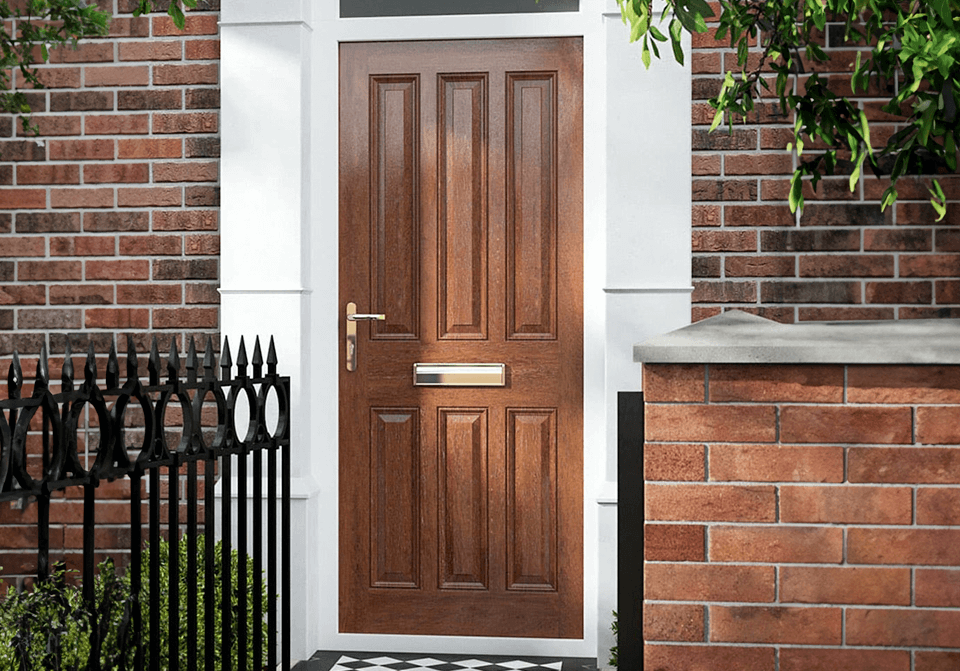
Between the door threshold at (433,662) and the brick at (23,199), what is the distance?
1.99 meters

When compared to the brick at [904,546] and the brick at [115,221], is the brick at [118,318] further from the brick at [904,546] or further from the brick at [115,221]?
the brick at [904,546]

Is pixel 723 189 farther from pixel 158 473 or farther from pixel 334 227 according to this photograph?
pixel 158 473

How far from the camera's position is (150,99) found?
378 centimetres

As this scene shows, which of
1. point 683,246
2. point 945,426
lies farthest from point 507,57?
point 945,426

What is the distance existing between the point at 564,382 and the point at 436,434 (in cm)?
53

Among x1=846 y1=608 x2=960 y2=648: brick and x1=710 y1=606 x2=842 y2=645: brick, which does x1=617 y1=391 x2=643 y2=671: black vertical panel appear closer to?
x1=710 y1=606 x2=842 y2=645: brick

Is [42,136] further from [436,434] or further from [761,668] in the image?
[761,668]

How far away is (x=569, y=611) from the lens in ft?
12.6

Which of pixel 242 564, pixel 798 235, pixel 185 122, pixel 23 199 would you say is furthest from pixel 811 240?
pixel 23 199

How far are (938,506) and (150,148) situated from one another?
9.85ft

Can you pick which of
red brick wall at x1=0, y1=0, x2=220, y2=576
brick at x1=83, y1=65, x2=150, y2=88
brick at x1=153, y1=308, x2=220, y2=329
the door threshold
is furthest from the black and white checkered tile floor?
brick at x1=83, y1=65, x2=150, y2=88

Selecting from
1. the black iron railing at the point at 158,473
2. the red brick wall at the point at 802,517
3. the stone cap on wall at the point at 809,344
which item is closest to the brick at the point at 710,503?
the red brick wall at the point at 802,517

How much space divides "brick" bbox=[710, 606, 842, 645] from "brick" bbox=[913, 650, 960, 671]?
0.15m

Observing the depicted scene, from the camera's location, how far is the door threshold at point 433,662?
3697 mm
